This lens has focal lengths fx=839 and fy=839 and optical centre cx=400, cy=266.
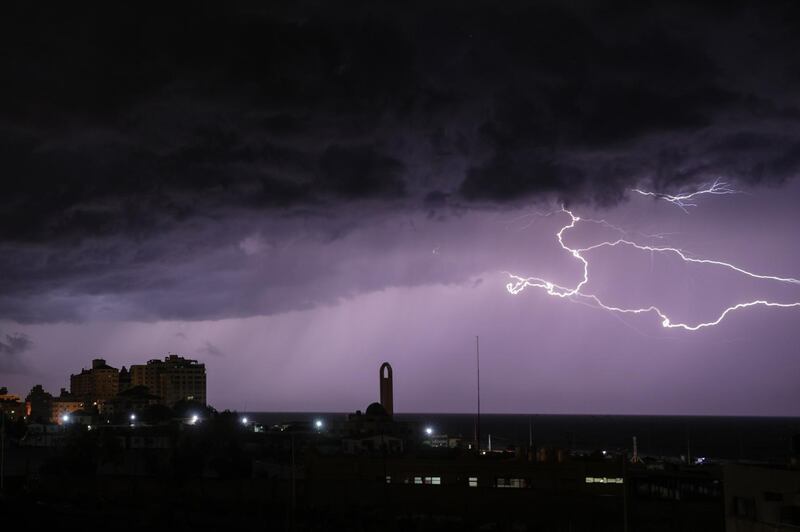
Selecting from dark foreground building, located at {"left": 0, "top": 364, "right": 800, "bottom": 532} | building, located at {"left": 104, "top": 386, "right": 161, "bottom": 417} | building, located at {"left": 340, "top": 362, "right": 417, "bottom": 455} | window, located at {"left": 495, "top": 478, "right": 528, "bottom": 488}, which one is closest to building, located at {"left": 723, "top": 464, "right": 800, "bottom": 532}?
dark foreground building, located at {"left": 0, "top": 364, "right": 800, "bottom": 532}

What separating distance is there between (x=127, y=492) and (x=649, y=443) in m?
162

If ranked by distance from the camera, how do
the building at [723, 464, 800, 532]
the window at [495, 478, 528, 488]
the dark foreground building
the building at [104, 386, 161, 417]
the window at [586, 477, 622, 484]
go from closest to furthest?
the building at [723, 464, 800, 532] → the dark foreground building → the window at [586, 477, 622, 484] → the window at [495, 478, 528, 488] → the building at [104, 386, 161, 417]

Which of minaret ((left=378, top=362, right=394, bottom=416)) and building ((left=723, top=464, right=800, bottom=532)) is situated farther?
minaret ((left=378, top=362, right=394, bottom=416))

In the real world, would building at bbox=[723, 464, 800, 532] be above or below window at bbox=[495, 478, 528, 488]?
above

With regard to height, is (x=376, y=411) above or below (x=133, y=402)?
above

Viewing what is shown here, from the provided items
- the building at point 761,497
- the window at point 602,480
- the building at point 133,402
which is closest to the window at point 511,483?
the window at point 602,480

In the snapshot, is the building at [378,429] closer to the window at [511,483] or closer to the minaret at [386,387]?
the minaret at [386,387]

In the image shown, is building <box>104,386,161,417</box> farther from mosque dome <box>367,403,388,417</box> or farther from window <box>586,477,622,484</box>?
window <box>586,477,622,484</box>

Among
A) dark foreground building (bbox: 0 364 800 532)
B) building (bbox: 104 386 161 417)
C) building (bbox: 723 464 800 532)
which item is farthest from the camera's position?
building (bbox: 104 386 161 417)

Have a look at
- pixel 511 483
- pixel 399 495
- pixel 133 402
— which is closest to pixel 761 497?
A: pixel 511 483

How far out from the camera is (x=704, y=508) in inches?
1748

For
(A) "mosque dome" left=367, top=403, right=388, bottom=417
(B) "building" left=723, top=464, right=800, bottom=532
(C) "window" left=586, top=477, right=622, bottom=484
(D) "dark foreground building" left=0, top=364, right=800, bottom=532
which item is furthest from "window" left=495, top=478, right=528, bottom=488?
(A) "mosque dome" left=367, top=403, right=388, bottom=417

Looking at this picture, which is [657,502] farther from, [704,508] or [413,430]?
[413,430]

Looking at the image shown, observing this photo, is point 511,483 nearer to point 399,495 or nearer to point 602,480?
point 602,480
